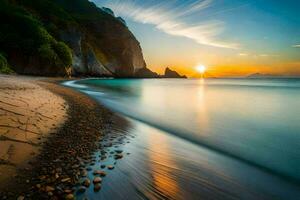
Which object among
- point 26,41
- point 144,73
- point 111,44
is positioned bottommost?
point 144,73

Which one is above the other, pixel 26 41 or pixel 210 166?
pixel 26 41

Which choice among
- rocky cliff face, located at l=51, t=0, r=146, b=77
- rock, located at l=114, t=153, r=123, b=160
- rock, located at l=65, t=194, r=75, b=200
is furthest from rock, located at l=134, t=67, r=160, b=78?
rock, located at l=65, t=194, r=75, b=200

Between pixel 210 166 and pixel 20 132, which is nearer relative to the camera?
pixel 210 166

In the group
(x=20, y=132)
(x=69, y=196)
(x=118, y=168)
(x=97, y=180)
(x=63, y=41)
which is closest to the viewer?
(x=69, y=196)

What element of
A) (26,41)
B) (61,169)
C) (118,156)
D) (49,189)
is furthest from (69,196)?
(26,41)

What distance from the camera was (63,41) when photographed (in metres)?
88.2

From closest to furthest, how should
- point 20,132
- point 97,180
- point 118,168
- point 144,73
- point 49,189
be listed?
point 49,189 < point 97,180 < point 118,168 < point 20,132 < point 144,73

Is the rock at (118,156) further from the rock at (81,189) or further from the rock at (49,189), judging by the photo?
the rock at (49,189)

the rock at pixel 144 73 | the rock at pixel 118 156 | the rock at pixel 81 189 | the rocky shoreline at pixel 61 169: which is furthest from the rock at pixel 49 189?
the rock at pixel 144 73

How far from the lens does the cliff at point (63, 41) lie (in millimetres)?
56469

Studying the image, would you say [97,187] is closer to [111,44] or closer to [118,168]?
[118,168]

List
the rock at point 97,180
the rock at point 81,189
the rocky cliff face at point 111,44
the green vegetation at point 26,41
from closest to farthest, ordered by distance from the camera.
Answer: the rock at point 81,189, the rock at point 97,180, the green vegetation at point 26,41, the rocky cliff face at point 111,44

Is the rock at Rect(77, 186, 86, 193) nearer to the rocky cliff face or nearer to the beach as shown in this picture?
the beach

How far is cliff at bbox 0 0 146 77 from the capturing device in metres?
56.5
